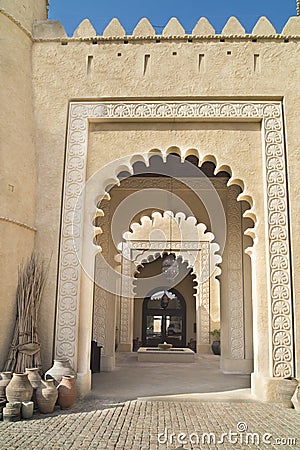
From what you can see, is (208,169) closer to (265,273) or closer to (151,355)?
(265,273)

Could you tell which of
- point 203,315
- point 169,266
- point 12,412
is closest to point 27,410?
point 12,412

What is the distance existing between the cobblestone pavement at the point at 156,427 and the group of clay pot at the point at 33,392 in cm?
10

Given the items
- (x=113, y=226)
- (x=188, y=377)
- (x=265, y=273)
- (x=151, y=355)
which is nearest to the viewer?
(x=265, y=273)

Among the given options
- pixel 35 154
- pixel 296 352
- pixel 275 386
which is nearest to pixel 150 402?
pixel 275 386

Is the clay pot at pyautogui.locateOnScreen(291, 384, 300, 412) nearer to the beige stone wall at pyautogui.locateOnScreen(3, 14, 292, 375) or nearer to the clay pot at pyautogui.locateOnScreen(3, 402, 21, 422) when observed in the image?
the beige stone wall at pyautogui.locateOnScreen(3, 14, 292, 375)

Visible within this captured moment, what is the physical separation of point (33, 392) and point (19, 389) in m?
0.24

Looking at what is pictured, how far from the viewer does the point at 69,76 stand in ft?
19.1

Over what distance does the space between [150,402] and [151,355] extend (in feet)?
15.8

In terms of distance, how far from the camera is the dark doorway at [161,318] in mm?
14086

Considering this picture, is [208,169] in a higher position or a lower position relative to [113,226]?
higher

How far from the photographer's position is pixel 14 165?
532 cm

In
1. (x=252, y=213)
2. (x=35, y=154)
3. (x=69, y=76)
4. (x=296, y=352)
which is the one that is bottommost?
(x=296, y=352)

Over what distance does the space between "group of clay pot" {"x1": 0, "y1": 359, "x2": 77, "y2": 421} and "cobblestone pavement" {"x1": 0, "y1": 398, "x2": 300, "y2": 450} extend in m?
0.10

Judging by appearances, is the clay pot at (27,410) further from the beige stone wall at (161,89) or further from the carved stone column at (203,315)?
the carved stone column at (203,315)
